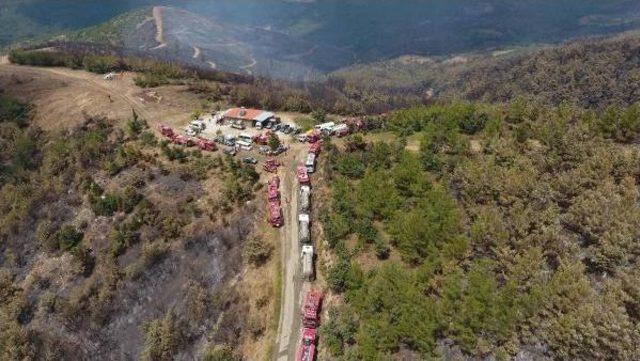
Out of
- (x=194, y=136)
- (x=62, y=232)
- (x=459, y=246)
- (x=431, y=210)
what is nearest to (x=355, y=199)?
(x=431, y=210)

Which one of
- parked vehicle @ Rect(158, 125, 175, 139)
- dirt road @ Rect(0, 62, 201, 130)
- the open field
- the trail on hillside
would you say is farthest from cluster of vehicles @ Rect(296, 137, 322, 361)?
the trail on hillside

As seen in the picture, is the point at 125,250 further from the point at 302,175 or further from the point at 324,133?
the point at 324,133

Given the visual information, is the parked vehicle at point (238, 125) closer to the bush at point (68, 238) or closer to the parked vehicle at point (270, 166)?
the parked vehicle at point (270, 166)

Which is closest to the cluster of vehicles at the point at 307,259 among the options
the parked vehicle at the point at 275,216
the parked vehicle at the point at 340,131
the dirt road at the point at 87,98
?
the parked vehicle at the point at 275,216

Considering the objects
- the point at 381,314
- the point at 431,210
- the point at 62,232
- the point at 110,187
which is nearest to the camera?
the point at 381,314

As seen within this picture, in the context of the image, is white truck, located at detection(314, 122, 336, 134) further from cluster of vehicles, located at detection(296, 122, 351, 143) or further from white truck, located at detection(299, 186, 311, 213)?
white truck, located at detection(299, 186, 311, 213)

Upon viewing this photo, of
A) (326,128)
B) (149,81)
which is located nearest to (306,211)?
(326,128)

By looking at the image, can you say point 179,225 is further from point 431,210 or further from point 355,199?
point 431,210
